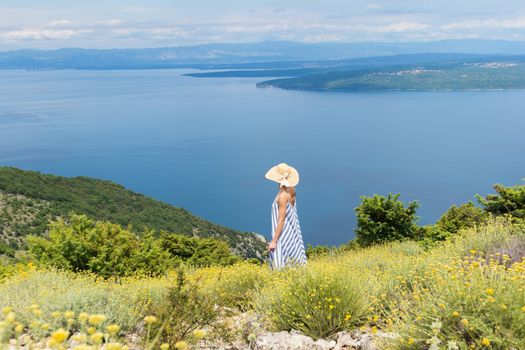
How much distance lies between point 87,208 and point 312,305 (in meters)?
48.1

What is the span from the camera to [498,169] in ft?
281

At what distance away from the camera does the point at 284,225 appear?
6207 millimetres

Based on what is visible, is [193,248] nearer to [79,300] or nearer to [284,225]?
[284,225]

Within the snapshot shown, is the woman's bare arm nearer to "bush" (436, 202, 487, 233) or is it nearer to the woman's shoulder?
the woman's shoulder

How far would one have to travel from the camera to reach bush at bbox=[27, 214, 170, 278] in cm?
827

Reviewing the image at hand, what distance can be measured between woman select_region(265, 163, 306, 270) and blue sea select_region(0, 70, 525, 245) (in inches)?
2174

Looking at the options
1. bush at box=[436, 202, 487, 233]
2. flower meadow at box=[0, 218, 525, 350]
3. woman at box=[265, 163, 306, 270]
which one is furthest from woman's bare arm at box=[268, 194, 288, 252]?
bush at box=[436, 202, 487, 233]

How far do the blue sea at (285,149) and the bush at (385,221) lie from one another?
45381mm

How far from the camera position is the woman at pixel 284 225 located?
6145 mm

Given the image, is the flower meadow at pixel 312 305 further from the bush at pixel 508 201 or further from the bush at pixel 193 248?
the bush at pixel 193 248

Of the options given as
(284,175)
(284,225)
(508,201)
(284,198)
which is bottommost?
(508,201)

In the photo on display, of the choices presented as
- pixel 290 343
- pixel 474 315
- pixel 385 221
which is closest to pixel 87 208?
pixel 385 221

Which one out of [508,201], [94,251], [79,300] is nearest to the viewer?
[79,300]

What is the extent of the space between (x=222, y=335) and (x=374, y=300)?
4.17 feet
